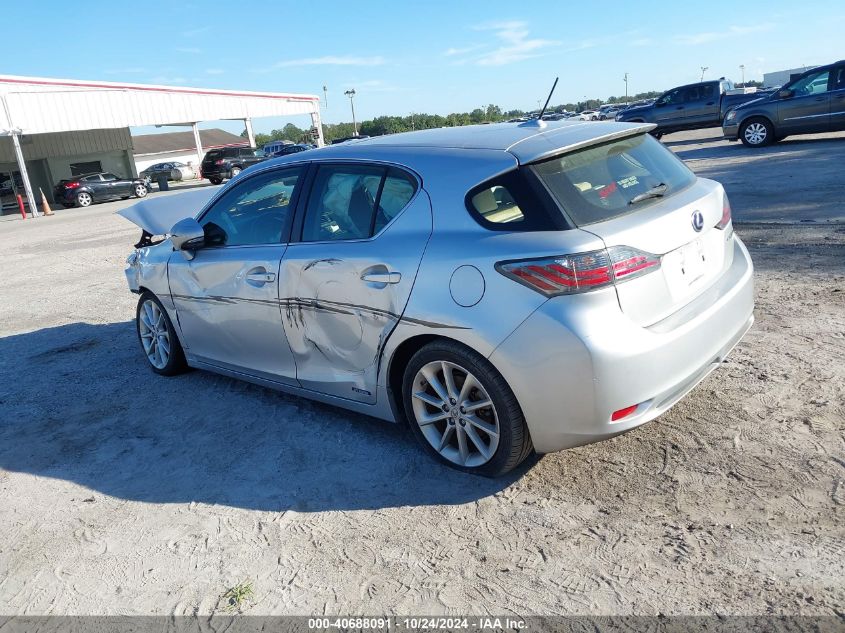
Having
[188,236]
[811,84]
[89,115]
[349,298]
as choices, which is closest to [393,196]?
[349,298]

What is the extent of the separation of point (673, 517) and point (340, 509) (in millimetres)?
1532

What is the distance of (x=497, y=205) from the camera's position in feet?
10.8

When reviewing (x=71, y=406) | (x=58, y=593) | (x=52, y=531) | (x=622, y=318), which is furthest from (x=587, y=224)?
(x=71, y=406)

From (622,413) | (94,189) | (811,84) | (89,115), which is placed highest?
(89,115)

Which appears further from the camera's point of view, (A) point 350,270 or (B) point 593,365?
(A) point 350,270

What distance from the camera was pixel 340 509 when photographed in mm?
3443

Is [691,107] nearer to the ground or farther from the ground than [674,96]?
nearer to the ground

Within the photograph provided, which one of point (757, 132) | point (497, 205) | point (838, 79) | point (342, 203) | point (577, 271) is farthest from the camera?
point (757, 132)

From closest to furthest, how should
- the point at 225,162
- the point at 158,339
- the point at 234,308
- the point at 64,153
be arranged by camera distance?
1. the point at 234,308
2. the point at 158,339
3. the point at 225,162
4. the point at 64,153

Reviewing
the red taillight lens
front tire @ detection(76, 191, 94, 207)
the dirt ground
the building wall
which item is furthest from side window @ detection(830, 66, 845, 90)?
the building wall

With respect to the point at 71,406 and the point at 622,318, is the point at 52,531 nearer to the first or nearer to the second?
the point at 71,406

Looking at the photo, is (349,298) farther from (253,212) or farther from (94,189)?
(94,189)

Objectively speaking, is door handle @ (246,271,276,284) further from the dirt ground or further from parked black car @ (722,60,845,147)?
parked black car @ (722,60,845,147)

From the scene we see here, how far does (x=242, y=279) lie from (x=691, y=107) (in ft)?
75.8
